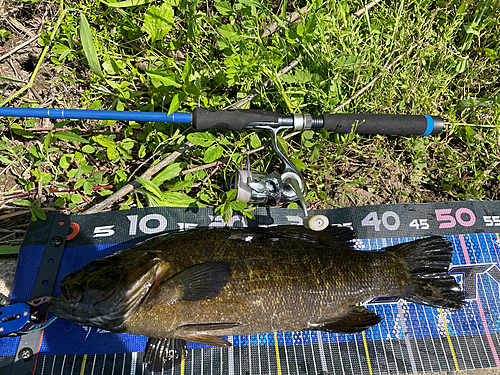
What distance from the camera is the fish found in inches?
80.8

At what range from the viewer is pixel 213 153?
279 cm

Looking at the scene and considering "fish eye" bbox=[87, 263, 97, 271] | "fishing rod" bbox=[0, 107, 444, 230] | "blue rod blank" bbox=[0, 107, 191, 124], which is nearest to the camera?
"fish eye" bbox=[87, 263, 97, 271]

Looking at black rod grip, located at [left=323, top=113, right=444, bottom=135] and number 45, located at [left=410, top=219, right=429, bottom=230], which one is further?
number 45, located at [left=410, top=219, right=429, bottom=230]

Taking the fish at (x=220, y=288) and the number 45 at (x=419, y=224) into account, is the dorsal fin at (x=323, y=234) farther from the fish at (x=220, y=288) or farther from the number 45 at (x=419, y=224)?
the number 45 at (x=419, y=224)

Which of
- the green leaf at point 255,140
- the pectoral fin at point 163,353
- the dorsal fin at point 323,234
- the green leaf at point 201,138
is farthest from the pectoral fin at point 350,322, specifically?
the green leaf at point 201,138

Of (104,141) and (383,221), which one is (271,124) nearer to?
(383,221)

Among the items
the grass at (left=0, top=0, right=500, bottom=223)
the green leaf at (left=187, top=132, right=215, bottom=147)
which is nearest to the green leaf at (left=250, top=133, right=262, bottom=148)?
the grass at (left=0, top=0, right=500, bottom=223)

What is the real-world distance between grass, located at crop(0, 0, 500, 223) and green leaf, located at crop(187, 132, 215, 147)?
1cm

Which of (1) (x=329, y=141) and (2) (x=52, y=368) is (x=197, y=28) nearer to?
(1) (x=329, y=141)

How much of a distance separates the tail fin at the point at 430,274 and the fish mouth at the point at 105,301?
6.45 feet

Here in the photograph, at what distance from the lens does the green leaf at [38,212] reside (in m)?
2.66

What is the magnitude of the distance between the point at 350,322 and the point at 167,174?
191 centimetres

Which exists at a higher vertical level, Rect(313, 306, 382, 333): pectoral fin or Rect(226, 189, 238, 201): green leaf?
Rect(226, 189, 238, 201): green leaf

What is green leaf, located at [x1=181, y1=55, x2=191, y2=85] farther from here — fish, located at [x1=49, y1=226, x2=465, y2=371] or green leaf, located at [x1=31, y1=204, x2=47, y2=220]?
green leaf, located at [x1=31, y1=204, x2=47, y2=220]
